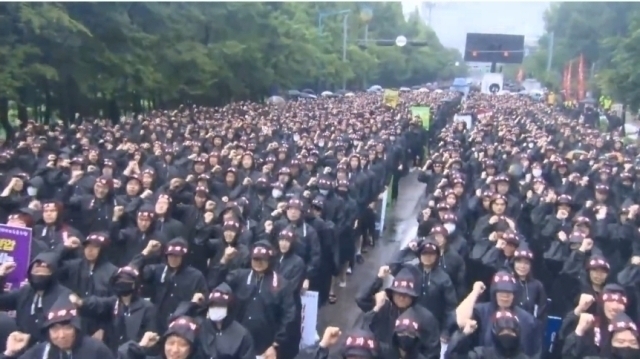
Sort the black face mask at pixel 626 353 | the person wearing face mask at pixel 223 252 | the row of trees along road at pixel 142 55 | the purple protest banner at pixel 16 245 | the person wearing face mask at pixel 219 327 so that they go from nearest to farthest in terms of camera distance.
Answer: the black face mask at pixel 626 353
the person wearing face mask at pixel 219 327
the purple protest banner at pixel 16 245
the person wearing face mask at pixel 223 252
the row of trees along road at pixel 142 55

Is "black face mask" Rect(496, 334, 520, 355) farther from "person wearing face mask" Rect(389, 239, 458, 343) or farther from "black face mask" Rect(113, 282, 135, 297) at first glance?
"black face mask" Rect(113, 282, 135, 297)

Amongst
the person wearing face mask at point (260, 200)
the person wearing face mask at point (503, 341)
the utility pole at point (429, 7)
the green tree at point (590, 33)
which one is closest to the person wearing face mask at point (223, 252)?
the person wearing face mask at point (260, 200)

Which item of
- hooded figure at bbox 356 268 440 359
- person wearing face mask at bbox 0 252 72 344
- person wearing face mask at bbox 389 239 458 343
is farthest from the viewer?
person wearing face mask at bbox 389 239 458 343

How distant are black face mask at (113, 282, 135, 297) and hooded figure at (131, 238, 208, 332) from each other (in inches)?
31.1

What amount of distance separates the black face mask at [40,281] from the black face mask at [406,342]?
8.90ft

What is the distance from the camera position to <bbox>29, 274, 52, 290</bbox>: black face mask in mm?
7277

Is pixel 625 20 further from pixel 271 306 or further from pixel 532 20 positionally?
pixel 532 20

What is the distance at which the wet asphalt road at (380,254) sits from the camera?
41.1ft

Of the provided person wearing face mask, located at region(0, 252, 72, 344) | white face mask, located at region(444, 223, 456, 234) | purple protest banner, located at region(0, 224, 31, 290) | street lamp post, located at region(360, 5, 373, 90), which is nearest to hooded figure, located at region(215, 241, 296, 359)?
person wearing face mask, located at region(0, 252, 72, 344)

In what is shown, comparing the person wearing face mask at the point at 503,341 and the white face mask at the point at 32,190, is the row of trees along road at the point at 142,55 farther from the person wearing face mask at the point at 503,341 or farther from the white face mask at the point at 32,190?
the person wearing face mask at the point at 503,341

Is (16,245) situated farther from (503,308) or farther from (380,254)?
(380,254)

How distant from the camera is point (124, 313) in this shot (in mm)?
7387

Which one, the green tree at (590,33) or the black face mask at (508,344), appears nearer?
the black face mask at (508,344)

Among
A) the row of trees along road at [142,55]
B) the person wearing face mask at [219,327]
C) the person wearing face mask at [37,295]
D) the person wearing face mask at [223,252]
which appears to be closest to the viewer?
the person wearing face mask at [219,327]
